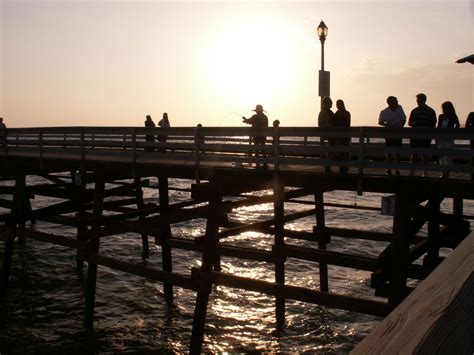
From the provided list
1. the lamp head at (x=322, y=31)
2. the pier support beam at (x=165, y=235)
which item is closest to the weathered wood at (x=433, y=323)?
the pier support beam at (x=165, y=235)

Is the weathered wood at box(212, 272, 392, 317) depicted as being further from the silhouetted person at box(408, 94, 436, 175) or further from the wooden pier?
the silhouetted person at box(408, 94, 436, 175)

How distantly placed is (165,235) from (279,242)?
10.3 feet

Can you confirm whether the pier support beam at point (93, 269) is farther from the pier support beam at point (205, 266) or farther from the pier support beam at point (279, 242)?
the pier support beam at point (279, 242)

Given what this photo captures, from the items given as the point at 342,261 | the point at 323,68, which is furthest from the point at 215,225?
the point at 323,68

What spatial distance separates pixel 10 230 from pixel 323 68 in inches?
379

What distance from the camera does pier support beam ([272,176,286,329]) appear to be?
1085cm

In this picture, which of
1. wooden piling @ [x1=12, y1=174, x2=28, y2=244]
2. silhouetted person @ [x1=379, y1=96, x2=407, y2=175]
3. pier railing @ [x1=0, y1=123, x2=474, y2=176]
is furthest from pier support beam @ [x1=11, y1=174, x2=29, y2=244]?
silhouetted person @ [x1=379, y1=96, x2=407, y2=175]

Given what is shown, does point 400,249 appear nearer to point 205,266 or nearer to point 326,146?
point 326,146

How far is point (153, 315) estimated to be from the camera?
13617 millimetres

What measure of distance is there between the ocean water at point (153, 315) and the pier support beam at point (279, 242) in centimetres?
43

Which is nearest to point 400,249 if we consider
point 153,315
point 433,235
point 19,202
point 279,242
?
point 433,235

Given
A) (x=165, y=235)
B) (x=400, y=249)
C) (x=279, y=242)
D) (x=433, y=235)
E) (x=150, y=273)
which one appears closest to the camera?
(x=400, y=249)

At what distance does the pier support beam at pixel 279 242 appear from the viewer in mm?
10852

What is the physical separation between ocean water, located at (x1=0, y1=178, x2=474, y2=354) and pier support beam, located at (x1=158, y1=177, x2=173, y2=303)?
0.42m
